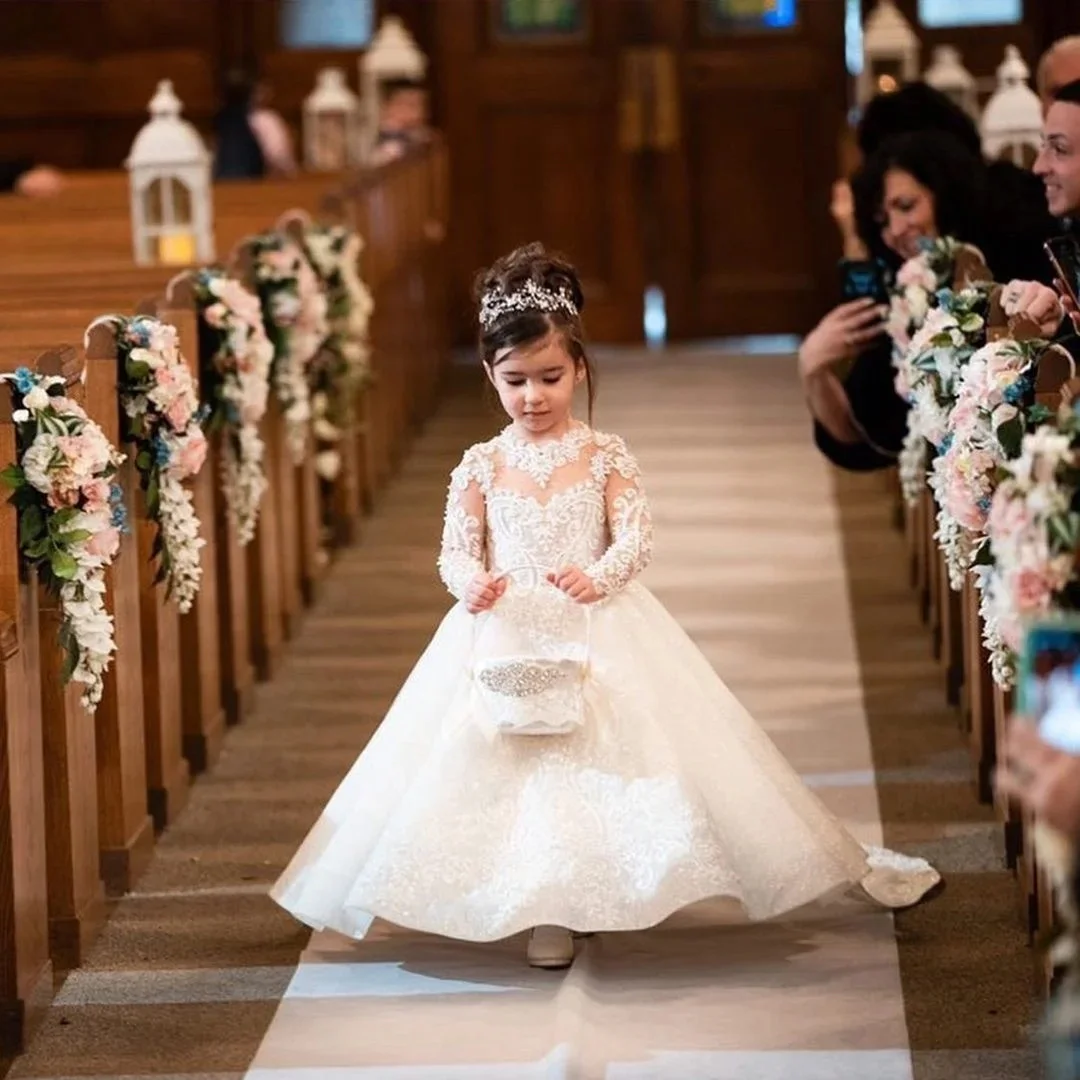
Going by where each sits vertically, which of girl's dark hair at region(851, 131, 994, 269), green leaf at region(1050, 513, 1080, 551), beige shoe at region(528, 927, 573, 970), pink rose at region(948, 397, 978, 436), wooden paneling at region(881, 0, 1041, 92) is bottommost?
beige shoe at region(528, 927, 573, 970)

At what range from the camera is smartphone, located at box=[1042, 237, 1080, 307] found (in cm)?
492

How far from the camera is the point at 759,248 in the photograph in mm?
14430

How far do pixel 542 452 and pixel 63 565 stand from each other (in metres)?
0.92

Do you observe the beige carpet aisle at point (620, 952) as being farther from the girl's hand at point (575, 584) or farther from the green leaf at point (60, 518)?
the green leaf at point (60, 518)

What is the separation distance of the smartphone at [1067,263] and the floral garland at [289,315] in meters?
3.03

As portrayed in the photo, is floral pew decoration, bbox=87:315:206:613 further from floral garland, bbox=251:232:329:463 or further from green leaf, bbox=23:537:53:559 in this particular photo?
floral garland, bbox=251:232:329:463

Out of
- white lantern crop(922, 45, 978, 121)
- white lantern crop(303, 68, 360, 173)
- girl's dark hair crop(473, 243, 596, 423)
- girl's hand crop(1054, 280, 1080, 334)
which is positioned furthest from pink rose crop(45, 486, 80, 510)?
white lantern crop(303, 68, 360, 173)

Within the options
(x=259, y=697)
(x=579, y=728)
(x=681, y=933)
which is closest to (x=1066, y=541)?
(x=579, y=728)

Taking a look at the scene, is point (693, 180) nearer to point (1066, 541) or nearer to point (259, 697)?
point (259, 697)

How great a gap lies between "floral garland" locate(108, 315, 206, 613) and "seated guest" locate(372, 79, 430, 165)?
680cm

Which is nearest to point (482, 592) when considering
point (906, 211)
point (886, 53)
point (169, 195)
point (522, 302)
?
point (522, 302)

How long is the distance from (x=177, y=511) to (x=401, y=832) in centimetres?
129

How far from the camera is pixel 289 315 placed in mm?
7609

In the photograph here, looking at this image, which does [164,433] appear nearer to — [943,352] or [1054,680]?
[943,352]
